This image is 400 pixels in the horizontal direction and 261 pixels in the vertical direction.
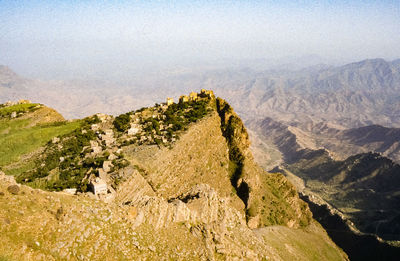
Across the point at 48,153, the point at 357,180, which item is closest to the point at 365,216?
the point at 357,180

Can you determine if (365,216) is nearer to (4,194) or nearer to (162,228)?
(162,228)

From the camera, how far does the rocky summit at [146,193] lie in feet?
45.7

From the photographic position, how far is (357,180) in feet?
502

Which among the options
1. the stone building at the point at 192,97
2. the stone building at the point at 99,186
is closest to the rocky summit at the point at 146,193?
the stone building at the point at 99,186

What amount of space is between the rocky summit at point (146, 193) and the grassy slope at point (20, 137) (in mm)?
174

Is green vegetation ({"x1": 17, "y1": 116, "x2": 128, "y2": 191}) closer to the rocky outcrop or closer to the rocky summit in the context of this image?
the rocky summit

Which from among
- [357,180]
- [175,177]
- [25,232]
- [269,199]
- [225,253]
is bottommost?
[357,180]

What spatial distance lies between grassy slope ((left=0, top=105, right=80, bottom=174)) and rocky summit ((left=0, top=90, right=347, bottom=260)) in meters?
0.17

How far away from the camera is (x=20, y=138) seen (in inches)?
1372

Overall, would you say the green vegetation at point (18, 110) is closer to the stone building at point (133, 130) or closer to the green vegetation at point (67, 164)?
the green vegetation at point (67, 164)

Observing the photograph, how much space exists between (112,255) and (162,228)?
15.9 feet

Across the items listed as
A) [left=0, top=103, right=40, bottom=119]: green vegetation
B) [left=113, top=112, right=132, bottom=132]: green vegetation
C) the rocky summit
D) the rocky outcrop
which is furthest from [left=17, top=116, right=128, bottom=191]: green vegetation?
the rocky outcrop

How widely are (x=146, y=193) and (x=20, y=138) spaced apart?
992 inches

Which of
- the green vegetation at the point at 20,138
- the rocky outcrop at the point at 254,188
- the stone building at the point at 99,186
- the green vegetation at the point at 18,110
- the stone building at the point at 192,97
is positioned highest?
the stone building at the point at 192,97
